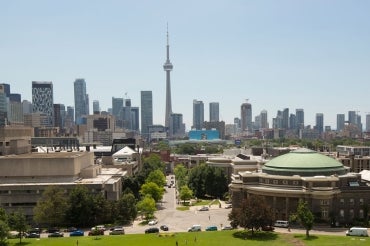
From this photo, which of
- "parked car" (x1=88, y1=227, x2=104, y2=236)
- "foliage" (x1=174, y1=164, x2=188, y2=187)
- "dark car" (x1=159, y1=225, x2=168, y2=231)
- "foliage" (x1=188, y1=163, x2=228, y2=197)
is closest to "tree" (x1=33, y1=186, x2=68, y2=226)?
"parked car" (x1=88, y1=227, x2=104, y2=236)

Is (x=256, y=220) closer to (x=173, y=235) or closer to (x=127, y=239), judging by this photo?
(x=173, y=235)

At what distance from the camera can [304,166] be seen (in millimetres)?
97000

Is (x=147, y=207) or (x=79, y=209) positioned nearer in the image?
(x=79, y=209)

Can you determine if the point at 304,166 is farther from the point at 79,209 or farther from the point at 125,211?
the point at 79,209

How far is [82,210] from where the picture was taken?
289 ft

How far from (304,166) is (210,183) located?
37086mm

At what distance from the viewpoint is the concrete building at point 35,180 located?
305ft

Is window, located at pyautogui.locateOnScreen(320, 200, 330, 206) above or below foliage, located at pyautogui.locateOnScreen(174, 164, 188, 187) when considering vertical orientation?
above

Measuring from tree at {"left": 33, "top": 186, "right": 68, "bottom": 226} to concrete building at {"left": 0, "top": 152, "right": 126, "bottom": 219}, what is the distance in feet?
20.6

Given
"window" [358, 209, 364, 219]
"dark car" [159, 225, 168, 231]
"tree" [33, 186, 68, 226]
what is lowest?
"dark car" [159, 225, 168, 231]

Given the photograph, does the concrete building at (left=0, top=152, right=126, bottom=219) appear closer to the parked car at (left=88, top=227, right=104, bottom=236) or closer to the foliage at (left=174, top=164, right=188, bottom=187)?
the parked car at (left=88, top=227, right=104, bottom=236)

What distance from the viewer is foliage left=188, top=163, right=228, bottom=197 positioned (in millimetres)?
128000

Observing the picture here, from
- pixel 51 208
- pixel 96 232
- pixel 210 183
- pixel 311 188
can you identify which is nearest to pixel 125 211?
pixel 96 232

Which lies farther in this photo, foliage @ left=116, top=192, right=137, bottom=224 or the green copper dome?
the green copper dome
